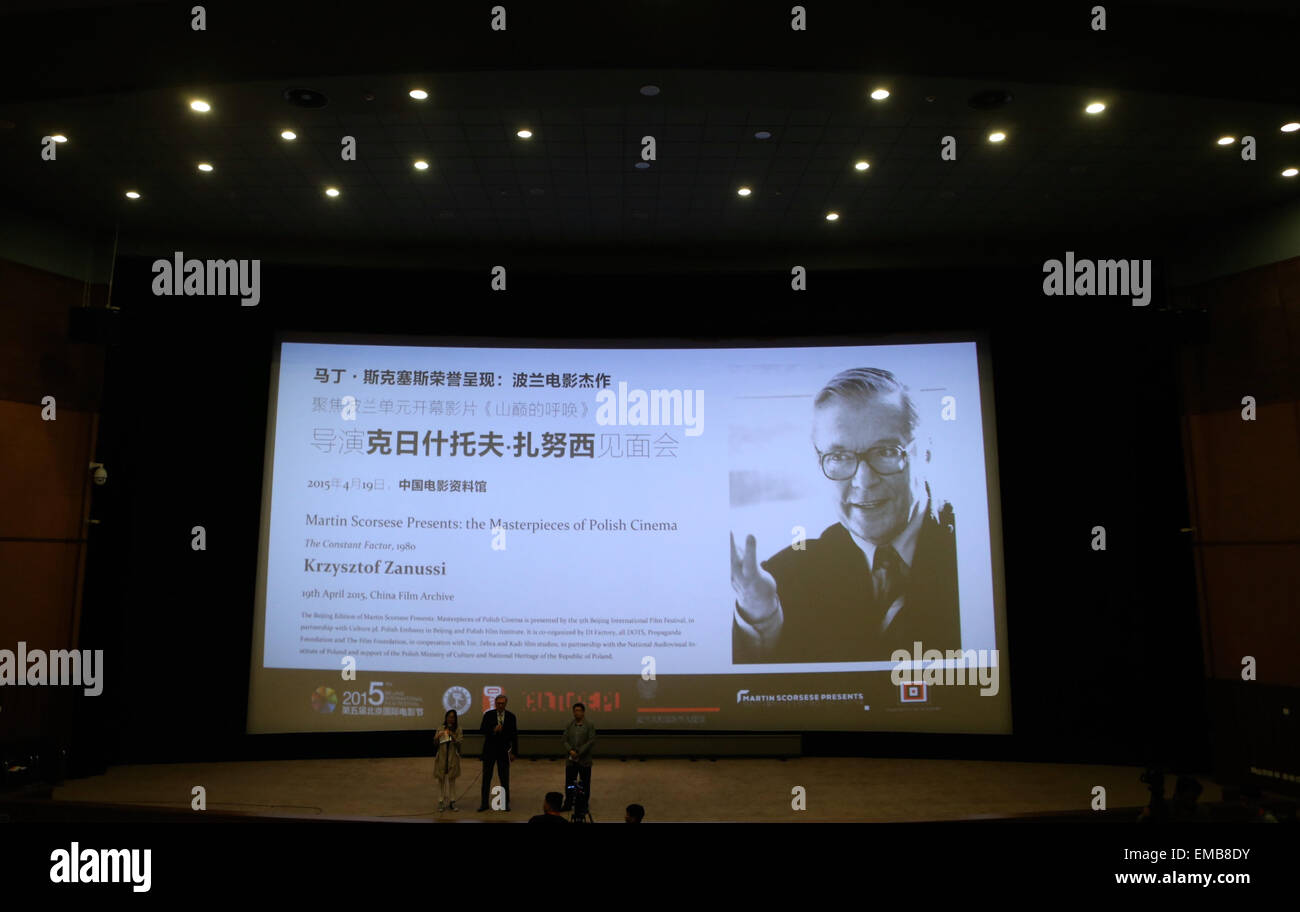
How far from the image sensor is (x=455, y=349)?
8.34m

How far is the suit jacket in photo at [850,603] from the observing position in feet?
26.2

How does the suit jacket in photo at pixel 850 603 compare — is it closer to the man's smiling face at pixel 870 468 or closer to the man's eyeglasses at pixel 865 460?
the man's smiling face at pixel 870 468

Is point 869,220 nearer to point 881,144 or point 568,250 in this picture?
point 881,144

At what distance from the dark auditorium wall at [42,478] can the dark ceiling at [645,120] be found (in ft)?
3.48

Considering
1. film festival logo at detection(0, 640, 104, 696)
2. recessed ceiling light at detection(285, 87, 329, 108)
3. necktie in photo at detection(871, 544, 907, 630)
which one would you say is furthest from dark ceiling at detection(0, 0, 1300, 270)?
film festival logo at detection(0, 640, 104, 696)

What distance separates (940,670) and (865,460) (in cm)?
237

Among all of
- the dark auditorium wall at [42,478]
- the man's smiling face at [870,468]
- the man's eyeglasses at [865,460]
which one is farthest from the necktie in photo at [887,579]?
the dark auditorium wall at [42,478]

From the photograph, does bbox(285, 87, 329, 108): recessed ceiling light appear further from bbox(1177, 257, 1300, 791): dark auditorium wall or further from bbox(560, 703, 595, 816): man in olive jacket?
bbox(1177, 257, 1300, 791): dark auditorium wall

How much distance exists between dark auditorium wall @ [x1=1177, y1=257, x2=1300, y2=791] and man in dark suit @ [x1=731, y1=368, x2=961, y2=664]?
2.50 meters

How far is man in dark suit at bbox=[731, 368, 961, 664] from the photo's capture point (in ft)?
26.2

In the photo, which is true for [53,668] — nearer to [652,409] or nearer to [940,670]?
[652,409]
